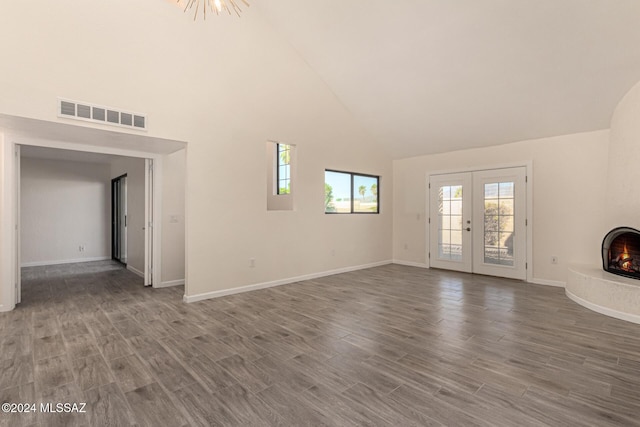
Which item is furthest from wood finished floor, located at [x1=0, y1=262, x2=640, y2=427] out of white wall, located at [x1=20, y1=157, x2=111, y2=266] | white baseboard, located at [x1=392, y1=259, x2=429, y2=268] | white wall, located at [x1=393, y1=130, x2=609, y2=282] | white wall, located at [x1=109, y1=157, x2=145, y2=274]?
white wall, located at [x1=20, y1=157, x2=111, y2=266]

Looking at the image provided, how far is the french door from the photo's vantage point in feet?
18.9

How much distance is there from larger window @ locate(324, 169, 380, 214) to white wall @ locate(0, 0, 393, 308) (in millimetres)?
218

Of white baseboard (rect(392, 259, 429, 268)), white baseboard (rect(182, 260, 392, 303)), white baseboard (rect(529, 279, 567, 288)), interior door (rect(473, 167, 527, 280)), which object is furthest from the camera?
white baseboard (rect(392, 259, 429, 268))

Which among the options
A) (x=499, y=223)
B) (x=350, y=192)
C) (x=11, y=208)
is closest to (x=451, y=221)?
(x=499, y=223)

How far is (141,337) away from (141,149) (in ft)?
9.62

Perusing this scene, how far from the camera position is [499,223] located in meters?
5.97

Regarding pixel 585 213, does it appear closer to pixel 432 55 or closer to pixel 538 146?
pixel 538 146

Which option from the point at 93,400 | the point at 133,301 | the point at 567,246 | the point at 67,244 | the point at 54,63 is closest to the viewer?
the point at 93,400

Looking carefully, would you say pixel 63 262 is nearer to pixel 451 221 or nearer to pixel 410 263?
pixel 410 263

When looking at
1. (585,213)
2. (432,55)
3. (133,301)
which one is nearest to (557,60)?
(432,55)

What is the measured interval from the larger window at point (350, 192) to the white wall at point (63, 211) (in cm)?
614

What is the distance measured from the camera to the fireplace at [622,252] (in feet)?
13.4

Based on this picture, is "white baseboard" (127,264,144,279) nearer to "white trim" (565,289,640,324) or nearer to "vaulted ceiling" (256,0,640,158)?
"vaulted ceiling" (256,0,640,158)

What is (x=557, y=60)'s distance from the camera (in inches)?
159
